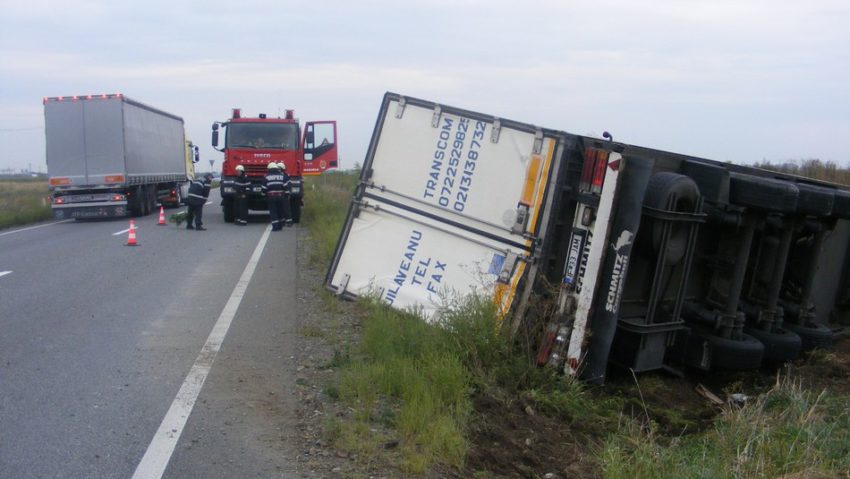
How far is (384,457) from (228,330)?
12.9 feet

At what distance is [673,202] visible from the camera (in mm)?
6227

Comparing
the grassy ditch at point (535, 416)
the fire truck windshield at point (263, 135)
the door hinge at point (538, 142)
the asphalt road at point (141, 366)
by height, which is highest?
the door hinge at point (538, 142)

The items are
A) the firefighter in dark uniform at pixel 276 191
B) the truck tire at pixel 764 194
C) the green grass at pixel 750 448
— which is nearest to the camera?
the green grass at pixel 750 448

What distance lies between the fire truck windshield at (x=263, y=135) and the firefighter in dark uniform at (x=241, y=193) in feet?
2.66

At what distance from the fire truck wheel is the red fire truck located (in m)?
16.7

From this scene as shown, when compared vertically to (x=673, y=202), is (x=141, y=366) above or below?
below

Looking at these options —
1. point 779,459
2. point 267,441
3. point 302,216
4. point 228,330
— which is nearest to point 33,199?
point 302,216

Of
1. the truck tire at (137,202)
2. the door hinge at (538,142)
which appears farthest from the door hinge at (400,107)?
the truck tire at (137,202)

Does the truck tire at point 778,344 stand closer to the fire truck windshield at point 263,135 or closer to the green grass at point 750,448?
the green grass at point 750,448

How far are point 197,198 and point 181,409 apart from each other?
15.0 meters

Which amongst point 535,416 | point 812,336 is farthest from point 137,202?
point 535,416

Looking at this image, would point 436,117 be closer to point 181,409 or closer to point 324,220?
point 181,409

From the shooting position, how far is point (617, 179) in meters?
6.12

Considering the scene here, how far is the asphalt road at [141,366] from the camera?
190 inches
